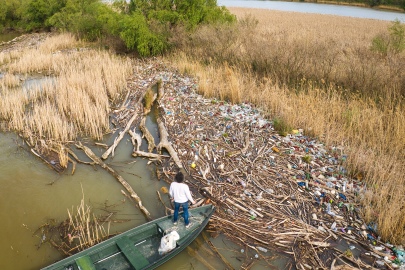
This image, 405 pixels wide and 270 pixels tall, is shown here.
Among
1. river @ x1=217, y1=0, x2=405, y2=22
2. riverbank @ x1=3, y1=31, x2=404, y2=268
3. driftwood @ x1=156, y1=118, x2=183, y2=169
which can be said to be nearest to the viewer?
riverbank @ x1=3, y1=31, x2=404, y2=268

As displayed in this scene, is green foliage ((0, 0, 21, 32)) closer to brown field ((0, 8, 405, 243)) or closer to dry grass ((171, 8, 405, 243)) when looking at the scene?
brown field ((0, 8, 405, 243))

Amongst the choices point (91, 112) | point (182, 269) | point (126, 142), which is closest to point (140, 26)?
point (91, 112)

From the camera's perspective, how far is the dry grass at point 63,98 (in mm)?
8570

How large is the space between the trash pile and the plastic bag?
926mm

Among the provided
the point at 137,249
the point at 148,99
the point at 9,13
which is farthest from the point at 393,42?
the point at 9,13

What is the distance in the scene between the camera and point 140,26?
48.8 ft

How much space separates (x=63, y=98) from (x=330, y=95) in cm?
883

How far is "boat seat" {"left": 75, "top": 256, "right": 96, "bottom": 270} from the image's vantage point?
4.29m

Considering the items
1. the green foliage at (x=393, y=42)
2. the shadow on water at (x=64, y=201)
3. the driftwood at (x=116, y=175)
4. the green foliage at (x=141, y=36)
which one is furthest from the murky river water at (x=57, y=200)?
the green foliage at (x=393, y=42)

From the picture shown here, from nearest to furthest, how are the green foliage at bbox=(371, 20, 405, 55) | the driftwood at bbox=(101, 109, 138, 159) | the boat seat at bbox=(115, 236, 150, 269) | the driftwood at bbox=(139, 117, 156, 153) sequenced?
the boat seat at bbox=(115, 236, 150, 269) < the driftwood at bbox=(101, 109, 138, 159) < the driftwood at bbox=(139, 117, 156, 153) < the green foliage at bbox=(371, 20, 405, 55)

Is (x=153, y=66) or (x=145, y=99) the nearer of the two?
(x=145, y=99)

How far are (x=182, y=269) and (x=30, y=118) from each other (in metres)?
6.98

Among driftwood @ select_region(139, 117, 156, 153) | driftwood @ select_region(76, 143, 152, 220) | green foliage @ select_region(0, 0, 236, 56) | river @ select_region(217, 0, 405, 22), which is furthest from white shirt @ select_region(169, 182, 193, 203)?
river @ select_region(217, 0, 405, 22)

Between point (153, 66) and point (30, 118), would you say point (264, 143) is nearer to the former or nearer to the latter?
point (30, 118)
